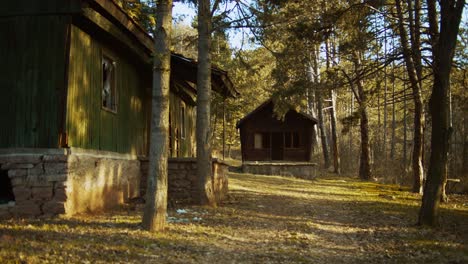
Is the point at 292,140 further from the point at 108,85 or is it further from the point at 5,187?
the point at 5,187

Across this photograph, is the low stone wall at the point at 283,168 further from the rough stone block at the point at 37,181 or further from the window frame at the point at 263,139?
the rough stone block at the point at 37,181

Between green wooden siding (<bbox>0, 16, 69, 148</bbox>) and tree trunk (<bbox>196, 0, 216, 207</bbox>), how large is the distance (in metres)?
3.78

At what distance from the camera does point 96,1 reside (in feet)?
28.4

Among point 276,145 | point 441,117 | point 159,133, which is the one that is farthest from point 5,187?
point 276,145

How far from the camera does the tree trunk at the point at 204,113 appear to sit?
11305 millimetres

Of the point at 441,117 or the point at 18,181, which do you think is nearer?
the point at 18,181

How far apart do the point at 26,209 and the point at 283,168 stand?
20424mm

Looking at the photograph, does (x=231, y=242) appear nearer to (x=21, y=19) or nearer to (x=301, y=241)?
(x=301, y=241)

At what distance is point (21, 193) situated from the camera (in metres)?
8.50

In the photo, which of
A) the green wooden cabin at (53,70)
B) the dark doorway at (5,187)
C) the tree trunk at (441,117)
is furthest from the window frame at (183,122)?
the tree trunk at (441,117)

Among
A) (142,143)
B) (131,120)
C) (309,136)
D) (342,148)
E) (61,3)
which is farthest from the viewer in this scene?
(342,148)

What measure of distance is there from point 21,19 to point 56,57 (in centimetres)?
108

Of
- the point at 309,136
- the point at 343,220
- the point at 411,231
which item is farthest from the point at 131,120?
the point at 309,136

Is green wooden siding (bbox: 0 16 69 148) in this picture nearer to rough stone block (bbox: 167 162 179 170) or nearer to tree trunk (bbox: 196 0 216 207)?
tree trunk (bbox: 196 0 216 207)
